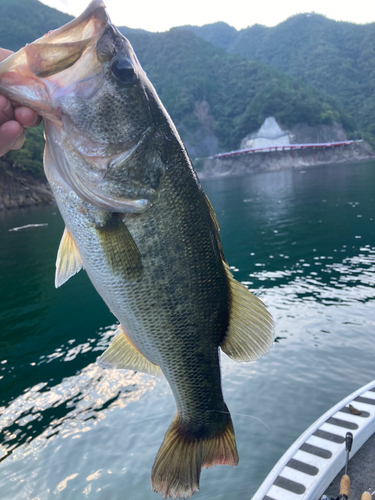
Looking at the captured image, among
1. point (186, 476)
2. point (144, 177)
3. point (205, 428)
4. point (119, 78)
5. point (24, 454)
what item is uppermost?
point (119, 78)

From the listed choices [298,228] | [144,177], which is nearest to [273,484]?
[144,177]

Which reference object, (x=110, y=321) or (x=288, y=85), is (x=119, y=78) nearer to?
(x=110, y=321)

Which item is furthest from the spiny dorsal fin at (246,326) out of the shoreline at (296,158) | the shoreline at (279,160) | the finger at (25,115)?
the shoreline at (296,158)

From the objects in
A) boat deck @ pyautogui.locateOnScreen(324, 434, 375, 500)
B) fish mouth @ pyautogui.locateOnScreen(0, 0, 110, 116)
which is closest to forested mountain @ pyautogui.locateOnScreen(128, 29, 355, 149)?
boat deck @ pyautogui.locateOnScreen(324, 434, 375, 500)

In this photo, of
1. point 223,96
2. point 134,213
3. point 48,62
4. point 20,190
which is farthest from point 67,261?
point 223,96

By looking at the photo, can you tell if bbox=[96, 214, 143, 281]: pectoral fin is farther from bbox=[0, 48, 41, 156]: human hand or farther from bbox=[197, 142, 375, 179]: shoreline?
bbox=[197, 142, 375, 179]: shoreline
